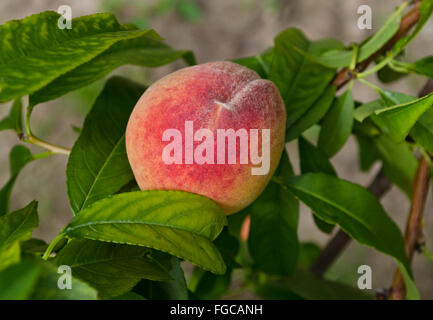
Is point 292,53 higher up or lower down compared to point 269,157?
higher up

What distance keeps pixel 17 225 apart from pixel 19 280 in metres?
0.15

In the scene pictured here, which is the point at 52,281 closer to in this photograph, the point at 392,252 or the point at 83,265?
the point at 83,265

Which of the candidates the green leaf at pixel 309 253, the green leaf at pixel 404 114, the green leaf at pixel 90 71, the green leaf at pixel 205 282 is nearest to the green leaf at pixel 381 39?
the green leaf at pixel 404 114

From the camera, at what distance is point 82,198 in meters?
0.44

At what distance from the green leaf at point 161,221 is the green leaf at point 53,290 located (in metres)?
0.06

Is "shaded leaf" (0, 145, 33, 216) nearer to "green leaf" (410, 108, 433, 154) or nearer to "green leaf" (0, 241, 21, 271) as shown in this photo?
"green leaf" (0, 241, 21, 271)

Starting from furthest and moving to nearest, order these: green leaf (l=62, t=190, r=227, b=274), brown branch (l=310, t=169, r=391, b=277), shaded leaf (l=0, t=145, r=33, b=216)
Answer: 1. brown branch (l=310, t=169, r=391, b=277)
2. shaded leaf (l=0, t=145, r=33, b=216)
3. green leaf (l=62, t=190, r=227, b=274)

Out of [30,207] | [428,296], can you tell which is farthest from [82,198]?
[428,296]

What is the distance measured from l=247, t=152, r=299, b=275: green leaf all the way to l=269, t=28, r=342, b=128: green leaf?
0.09m

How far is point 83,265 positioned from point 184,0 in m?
1.59

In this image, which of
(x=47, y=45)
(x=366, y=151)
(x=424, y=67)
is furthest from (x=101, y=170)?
(x=366, y=151)

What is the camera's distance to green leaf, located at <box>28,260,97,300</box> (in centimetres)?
29

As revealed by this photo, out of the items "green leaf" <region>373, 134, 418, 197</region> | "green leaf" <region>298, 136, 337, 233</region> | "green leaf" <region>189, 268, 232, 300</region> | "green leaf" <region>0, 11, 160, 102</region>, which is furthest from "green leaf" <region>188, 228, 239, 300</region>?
"green leaf" <region>0, 11, 160, 102</region>

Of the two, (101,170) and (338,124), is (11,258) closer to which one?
(101,170)
